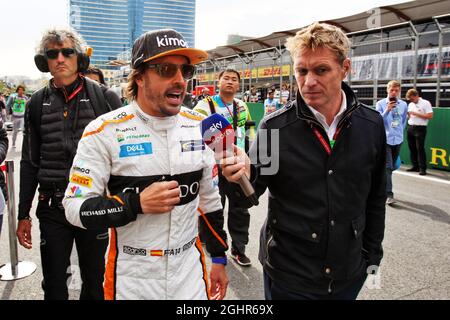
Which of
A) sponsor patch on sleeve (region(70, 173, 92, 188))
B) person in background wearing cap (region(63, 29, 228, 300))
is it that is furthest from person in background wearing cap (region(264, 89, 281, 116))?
sponsor patch on sleeve (region(70, 173, 92, 188))

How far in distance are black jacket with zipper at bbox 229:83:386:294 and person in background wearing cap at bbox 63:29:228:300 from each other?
35 cm

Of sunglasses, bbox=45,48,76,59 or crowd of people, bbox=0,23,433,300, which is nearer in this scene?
crowd of people, bbox=0,23,433,300

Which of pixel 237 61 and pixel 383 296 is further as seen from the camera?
pixel 237 61

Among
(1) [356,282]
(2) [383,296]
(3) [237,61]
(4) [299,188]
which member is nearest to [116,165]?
(4) [299,188]

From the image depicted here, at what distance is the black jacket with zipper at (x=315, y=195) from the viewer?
1840 mm

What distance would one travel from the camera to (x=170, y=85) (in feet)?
5.70

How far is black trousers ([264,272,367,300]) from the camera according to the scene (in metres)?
1.86

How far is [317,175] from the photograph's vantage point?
1.85 m

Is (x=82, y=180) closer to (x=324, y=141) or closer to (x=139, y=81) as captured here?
(x=139, y=81)

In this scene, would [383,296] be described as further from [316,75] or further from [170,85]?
[170,85]

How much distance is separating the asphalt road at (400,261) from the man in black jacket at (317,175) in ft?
4.06

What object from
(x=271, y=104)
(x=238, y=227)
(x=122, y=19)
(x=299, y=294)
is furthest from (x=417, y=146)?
(x=122, y=19)

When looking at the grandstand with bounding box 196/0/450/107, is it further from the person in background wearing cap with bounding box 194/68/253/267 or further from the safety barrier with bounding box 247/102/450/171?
the person in background wearing cap with bounding box 194/68/253/267

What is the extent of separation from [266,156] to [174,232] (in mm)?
581
